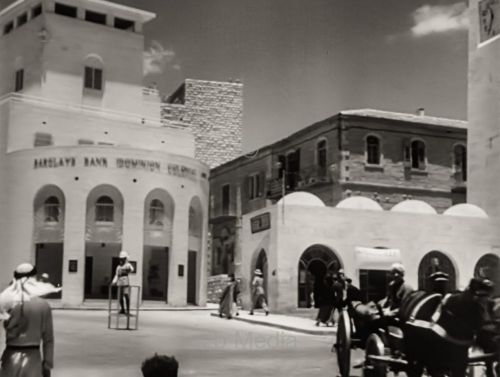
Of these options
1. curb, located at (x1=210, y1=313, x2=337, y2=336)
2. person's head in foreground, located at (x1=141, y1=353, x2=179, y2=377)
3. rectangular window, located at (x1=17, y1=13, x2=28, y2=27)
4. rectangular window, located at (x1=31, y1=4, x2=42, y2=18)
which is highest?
rectangular window, located at (x1=31, y1=4, x2=42, y2=18)

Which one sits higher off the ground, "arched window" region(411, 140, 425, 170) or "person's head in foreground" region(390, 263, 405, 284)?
"arched window" region(411, 140, 425, 170)

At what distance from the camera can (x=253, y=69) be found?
8.15 metres

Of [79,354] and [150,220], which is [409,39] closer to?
[79,354]

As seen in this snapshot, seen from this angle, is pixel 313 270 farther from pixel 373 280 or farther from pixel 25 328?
pixel 25 328

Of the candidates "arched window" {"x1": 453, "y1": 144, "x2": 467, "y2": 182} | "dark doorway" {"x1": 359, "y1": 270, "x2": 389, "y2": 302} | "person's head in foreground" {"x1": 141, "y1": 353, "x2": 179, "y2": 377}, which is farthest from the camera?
"arched window" {"x1": 453, "y1": 144, "x2": 467, "y2": 182}

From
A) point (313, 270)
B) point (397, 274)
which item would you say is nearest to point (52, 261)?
point (313, 270)

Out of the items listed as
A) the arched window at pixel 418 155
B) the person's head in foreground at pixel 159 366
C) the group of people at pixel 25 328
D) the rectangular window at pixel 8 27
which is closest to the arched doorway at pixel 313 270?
the arched window at pixel 418 155

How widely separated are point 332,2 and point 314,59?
70 cm

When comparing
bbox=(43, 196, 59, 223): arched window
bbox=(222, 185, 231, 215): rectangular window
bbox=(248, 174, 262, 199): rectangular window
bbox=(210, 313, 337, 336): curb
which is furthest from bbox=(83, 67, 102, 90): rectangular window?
bbox=(222, 185, 231, 215): rectangular window

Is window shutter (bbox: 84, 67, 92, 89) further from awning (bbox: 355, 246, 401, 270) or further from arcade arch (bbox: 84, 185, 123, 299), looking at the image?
awning (bbox: 355, 246, 401, 270)

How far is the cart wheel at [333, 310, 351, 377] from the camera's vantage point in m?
8.17

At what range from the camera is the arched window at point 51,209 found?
20188 millimetres

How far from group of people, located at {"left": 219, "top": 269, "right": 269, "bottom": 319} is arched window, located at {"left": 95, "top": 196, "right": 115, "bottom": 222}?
4.52 m

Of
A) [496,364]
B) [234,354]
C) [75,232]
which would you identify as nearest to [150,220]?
[75,232]
